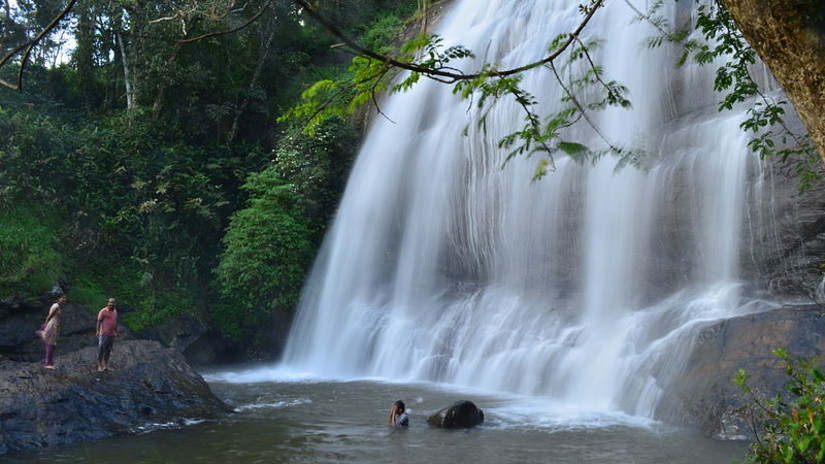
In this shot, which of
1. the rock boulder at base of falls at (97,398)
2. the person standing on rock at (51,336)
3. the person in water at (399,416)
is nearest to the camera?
the rock boulder at base of falls at (97,398)

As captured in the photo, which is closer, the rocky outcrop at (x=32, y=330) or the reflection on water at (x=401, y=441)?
the reflection on water at (x=401, y=441)

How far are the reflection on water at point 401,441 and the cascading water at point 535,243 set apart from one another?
3.79ft

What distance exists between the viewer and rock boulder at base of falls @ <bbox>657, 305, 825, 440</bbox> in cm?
874

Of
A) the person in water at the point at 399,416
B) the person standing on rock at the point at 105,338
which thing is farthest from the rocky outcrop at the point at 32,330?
the person in water at the point at 399,416

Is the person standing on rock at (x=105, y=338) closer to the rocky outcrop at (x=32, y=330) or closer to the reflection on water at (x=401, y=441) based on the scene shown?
the reflection on water at (x=401, y=441)

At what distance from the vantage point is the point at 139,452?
881 cm

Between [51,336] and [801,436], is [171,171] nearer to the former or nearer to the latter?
[51,336]

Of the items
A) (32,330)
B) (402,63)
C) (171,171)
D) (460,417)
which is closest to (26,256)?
(32,330)

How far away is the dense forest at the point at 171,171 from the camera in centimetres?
1798

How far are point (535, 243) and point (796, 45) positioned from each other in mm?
12257

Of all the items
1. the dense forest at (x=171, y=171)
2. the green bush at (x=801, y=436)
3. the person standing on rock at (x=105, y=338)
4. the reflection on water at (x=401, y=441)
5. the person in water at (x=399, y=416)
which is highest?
the dense forest at (x=171, y=171)

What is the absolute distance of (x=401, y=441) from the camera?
9.34m

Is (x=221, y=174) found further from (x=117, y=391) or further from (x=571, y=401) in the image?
(x=571, y=401)

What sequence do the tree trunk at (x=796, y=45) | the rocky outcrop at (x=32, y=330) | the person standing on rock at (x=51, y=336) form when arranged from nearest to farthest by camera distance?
the tree trunk at (x=796, y=45) → the person standing on rock at (x=51, y=336) → the rocky outcrop at (x=32, y=330)
